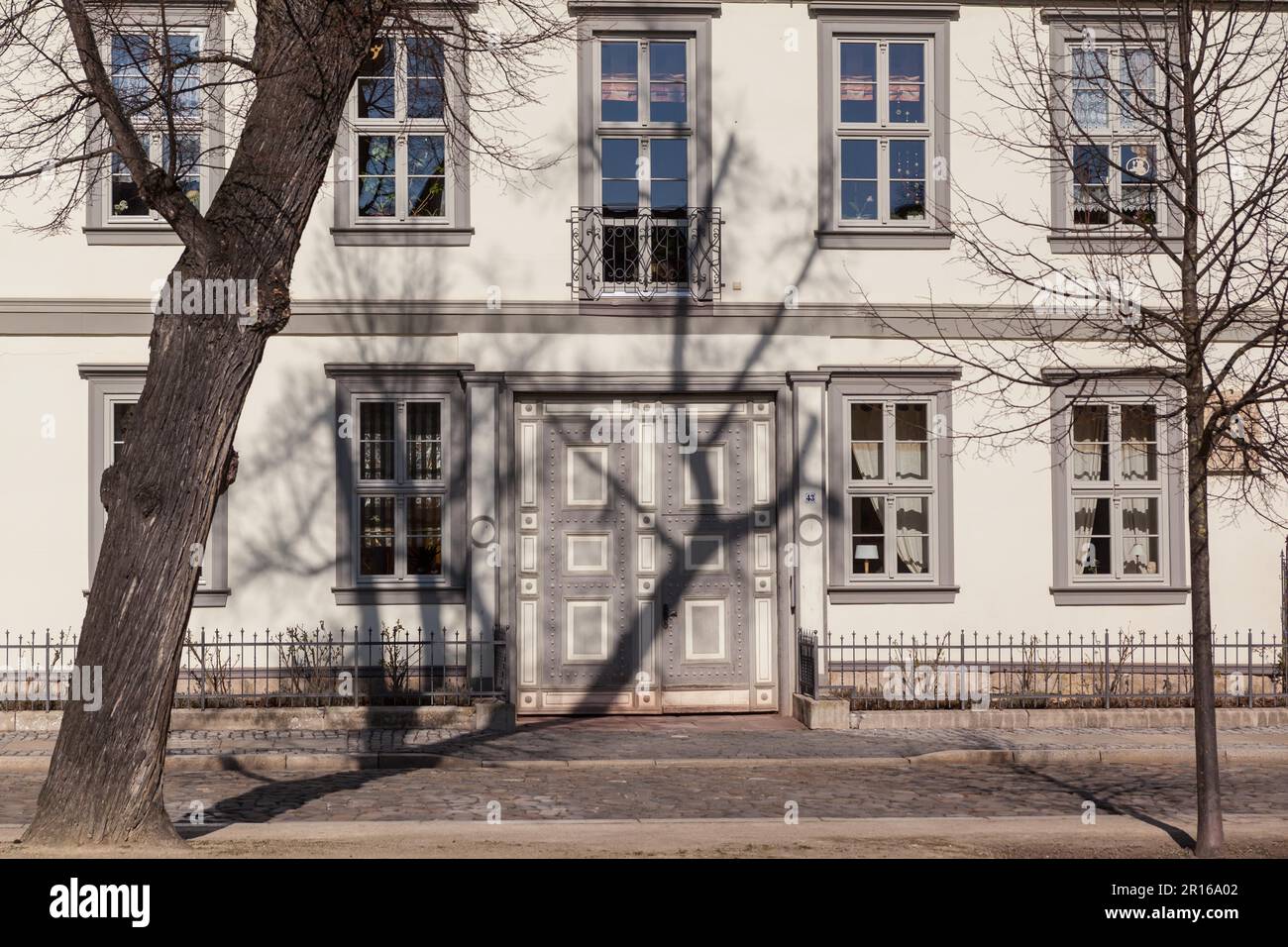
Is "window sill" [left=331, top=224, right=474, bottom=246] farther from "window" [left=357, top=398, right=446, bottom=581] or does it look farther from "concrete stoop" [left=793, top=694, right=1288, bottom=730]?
"concrete stoop" [left=793, top=694, right=1288, bottom=730]

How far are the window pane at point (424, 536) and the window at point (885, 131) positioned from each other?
545 centimetres

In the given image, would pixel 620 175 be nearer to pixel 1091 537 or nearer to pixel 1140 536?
pixel 1091 537

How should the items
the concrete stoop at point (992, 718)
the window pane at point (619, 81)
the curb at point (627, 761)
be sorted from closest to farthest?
1. the curb at point (627, 761)
2. the concrete stoop at point (992, 718)
3. the window pane at point (619, 81)

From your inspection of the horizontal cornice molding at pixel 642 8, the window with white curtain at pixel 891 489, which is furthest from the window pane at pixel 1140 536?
the horizontal cornice molding at pixel 642 8

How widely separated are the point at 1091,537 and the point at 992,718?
120 inches

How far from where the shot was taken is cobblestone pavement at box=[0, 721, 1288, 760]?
575 inches

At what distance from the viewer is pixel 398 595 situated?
1727 cm

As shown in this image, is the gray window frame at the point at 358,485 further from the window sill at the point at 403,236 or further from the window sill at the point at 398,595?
the window sill at the point at 403,236

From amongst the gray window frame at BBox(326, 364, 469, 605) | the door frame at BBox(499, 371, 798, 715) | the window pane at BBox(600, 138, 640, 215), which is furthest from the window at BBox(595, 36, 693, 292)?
the gray window frame at BBox(326, 364, 469, 605)

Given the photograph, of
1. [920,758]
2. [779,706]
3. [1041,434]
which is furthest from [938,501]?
[920,758]

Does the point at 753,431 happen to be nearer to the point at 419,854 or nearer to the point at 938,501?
the point at 938,501

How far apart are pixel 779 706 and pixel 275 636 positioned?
18.7 ft

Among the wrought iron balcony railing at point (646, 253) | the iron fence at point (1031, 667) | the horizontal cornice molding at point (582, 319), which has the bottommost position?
the iron fence at point (1031, 667)

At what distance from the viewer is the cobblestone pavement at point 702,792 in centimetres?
1168
